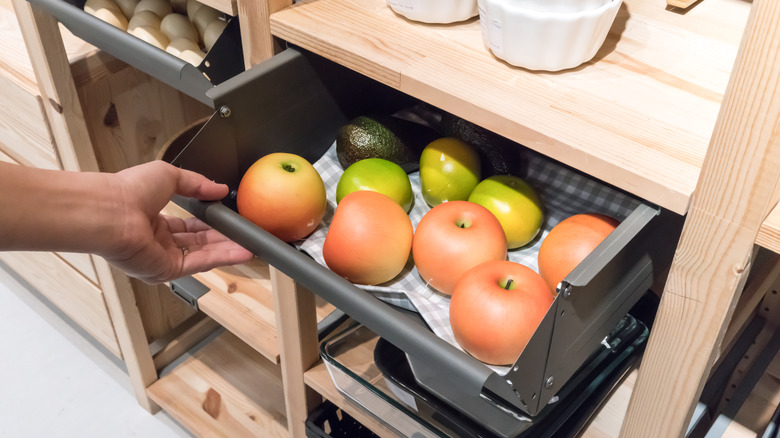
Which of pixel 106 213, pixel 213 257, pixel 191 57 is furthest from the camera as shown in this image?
pixel 191 57

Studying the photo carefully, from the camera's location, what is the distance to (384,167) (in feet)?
2.51

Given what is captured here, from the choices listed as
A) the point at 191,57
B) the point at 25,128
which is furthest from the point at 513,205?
the point at 25,128

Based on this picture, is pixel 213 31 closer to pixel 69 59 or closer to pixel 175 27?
pixel 175 27

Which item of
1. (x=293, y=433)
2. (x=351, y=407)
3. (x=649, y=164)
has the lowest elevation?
(x=293, y=433)

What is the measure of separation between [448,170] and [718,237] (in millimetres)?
326

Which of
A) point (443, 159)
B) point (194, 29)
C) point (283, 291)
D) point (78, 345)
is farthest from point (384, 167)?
point (78, 345)

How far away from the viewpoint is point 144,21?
1.05m

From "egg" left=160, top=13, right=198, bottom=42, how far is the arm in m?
0.35

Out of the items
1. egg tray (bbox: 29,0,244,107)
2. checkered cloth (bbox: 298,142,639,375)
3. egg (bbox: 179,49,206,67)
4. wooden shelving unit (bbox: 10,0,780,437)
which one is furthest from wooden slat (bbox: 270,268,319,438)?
egg (bbox: 179,49,206,67)

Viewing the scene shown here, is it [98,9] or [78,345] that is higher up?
[98,9]

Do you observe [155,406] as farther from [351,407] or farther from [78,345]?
[351,407]

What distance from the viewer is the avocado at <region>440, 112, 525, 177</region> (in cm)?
81

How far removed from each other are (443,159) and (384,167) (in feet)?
0.23

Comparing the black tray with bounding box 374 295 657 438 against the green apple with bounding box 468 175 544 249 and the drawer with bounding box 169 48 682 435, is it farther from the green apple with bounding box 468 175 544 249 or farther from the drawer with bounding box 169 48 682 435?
the green apple with bounding box 468 175 544 249
